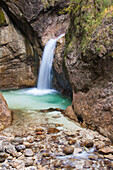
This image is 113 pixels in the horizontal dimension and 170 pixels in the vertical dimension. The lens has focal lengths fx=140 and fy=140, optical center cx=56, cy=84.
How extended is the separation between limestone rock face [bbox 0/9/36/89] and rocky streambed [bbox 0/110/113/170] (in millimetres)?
8790

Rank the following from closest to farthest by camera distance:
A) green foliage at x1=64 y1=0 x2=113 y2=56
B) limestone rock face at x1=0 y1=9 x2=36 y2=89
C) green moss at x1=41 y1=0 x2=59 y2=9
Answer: green foliage at x1=64 y1=0 x2=113 y2=56 → green moss at x1=41 y1=0 x2=59 y2=9 → limestone rock face at x1=0 y1=9 x2=36 y2=89

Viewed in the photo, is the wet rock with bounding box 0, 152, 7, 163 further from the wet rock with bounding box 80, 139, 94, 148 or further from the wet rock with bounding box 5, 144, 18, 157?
the wet rock with bounding box 80, 139, 94, 148

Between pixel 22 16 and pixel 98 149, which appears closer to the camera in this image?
pixel 98 149

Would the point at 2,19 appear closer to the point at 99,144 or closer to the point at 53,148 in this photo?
the point at 53,148

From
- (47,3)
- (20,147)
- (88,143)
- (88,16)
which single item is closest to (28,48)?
(47,3)

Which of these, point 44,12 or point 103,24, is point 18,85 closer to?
point 44,12

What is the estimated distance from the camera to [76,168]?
2125mm

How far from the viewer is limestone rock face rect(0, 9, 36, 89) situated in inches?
436

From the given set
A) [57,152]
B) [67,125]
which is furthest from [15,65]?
[57,152]

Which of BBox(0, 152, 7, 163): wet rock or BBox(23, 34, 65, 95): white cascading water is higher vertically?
BBox(23, 34, 65, 95): white cascading water

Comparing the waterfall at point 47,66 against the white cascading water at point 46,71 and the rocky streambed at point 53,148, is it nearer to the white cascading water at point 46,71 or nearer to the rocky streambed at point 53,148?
the white cascading water at point 46,71

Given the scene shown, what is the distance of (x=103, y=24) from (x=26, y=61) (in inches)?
377

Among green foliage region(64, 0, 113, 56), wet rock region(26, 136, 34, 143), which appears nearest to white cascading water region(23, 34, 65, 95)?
green foliage region(64, 0, 113, 56)

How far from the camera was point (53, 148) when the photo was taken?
262 centimetres
